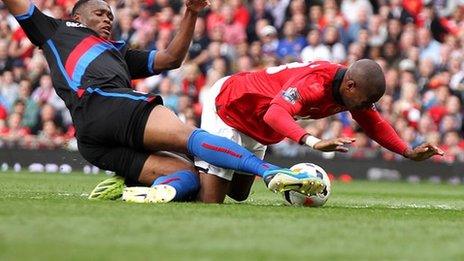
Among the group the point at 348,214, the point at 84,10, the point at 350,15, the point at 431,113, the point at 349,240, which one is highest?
the point at 84,10

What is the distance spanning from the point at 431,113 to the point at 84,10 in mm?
9515

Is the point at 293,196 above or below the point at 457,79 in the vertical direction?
above

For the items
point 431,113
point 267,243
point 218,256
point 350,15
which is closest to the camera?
point 218,256

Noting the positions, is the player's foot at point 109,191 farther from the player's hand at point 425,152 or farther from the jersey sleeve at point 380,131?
the player's hand at point 425,152

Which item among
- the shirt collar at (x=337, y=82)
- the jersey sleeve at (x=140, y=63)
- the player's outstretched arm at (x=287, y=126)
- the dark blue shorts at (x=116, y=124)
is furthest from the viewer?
the jersey sleeve at (x=140, y=63)

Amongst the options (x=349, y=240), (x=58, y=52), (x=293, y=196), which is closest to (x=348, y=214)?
(x=293, y=196)

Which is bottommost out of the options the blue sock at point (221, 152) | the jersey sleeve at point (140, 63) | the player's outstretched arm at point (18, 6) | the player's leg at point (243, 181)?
the player's leg at point (243, 181)

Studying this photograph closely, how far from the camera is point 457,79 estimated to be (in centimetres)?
1814

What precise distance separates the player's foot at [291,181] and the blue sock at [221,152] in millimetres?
252

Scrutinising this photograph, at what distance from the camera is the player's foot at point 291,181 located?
8250mm

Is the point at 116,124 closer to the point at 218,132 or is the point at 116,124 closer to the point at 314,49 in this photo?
the point at 218,132

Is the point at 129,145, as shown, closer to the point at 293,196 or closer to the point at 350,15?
the point at 293,196

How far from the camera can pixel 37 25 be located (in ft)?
29.8

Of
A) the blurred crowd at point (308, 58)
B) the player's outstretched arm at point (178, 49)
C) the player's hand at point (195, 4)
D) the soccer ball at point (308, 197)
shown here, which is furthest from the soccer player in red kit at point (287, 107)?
the blurred crowd at point (308, 58)
